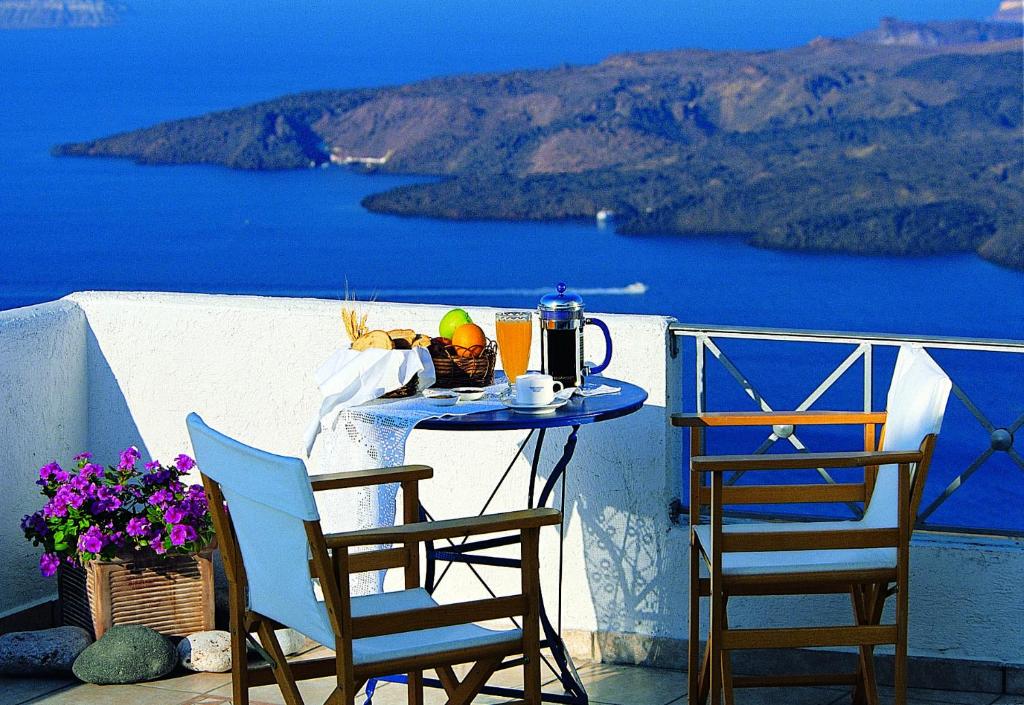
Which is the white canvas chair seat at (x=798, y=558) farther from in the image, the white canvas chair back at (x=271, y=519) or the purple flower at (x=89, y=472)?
the purple flower at (x=89, y=472)

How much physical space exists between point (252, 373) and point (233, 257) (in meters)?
33.9

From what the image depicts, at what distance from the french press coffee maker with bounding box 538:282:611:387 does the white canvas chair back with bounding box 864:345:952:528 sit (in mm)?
686

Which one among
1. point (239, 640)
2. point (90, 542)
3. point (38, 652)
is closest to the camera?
point (239, 640)

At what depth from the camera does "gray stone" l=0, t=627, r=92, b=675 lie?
11.8 feet

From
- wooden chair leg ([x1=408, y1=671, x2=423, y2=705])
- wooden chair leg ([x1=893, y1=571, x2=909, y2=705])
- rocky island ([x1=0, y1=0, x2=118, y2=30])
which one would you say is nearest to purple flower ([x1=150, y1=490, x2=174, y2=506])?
wooden chair leg ([x1=408, y1=671, x2=423, y2=705])

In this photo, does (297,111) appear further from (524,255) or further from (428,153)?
→ (524,255)

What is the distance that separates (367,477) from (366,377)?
0.30 metres

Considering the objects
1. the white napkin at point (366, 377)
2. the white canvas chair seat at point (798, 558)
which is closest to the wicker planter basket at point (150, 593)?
the white napkin at point (366, 377)

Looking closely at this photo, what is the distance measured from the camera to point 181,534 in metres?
3.71

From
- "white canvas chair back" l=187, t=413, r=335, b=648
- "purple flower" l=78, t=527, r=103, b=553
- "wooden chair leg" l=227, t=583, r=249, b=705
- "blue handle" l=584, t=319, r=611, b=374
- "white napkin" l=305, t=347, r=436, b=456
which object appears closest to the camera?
"white canvas chair back" l=187, t=413, r=335, b=648

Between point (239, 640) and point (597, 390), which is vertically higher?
point (597, 390)

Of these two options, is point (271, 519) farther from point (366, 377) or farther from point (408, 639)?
point (366, 377)

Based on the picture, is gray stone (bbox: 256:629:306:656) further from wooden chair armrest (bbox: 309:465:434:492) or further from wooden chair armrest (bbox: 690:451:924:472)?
wooden chair armrest (bbox: 690:451:924:472)

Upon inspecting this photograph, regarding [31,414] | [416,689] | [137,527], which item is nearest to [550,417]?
[416,689]
